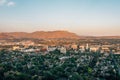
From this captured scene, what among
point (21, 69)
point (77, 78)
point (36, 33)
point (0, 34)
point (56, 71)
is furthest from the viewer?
point (36, 33)

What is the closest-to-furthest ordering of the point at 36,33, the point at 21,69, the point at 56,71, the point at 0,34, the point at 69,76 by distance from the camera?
the point at 69,76, the point at 56,71, the point at 21,69, the point at 0,34, the point at 36,33

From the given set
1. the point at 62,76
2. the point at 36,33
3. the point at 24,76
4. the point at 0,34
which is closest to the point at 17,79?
the point at 24,76

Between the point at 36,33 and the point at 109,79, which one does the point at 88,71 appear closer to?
the point at 109,79

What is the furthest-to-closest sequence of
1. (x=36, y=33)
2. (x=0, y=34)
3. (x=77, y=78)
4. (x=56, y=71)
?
(x=36, y=33), (x=0, y=34), (x=56, y=71), (x=77, y=78)

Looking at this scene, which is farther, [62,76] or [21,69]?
[21,69]

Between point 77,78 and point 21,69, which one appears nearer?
point 77,78

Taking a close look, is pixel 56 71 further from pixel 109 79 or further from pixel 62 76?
pixel 109 79

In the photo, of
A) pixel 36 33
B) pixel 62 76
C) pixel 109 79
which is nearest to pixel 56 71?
pixel 62 76

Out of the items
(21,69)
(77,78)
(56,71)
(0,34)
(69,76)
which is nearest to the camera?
(77,78)

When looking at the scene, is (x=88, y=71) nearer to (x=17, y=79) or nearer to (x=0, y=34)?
(x=17, y=79)
